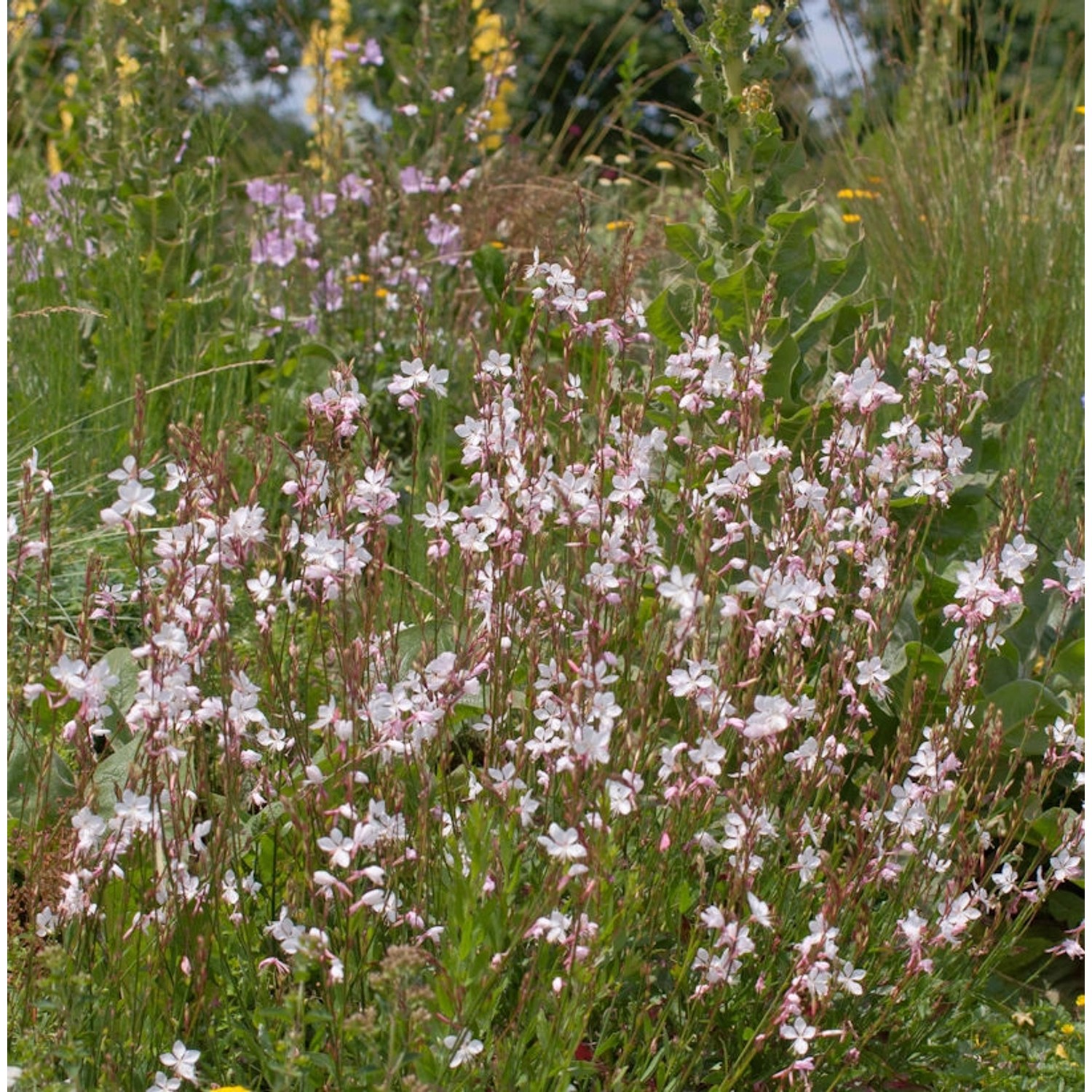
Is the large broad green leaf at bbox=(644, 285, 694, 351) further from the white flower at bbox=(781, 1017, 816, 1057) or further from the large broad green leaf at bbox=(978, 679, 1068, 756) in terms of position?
the white flower at bbox=(781, 1017, 816, 1057)

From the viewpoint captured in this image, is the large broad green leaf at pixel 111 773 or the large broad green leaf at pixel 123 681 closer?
the large broad green leaf at pixel 111 773

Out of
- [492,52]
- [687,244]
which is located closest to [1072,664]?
[687,244]

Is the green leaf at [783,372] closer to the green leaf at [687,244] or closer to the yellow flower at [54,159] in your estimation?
the green leaf at [687,244]

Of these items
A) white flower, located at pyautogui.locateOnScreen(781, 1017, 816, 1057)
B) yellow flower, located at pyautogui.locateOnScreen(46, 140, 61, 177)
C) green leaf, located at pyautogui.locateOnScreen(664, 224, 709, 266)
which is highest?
yellow flower, located at pyautogui.locateOnScreen(46, 140, 61, 177)

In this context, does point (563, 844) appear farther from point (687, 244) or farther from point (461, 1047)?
point (687, 244)

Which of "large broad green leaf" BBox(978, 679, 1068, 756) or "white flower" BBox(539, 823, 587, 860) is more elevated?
"white flower" BBox(539, 823, 587, 860)

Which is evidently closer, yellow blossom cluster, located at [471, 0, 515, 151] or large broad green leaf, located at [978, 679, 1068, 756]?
large broad green leaf, located at [978, 679, 1068, 756]

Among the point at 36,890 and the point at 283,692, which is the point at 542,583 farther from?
the point at 36,890

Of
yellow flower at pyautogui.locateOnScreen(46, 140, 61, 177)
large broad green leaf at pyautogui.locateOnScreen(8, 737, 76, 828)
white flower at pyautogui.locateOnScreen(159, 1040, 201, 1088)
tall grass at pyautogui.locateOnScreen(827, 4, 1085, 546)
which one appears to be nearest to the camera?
white flower at pyautogui.locateOnScreen(159, 1040, 201, 1088)

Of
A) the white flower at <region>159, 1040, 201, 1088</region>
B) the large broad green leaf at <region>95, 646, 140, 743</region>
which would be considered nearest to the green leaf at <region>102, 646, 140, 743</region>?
the large broad green leaf at <region>95, 646, 140, 743</region>

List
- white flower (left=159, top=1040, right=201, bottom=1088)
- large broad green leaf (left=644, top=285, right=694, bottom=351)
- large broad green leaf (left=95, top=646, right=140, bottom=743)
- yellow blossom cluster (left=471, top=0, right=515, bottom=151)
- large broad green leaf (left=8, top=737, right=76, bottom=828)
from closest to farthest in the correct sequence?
white flower (left=159, top=1040, right=201, bottom=1088)
large broad green leaf (left=8, top=737, right=76, bottom=828)
large broad green leaf (left=95, top=646, right=140, bottom=743)
large broad green leaf (left=644, top=285, right=694, bottom=351)
yellow blossom cluster (left=471, top=0, right=515, bottom=151)

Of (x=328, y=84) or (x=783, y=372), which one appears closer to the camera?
(x=783, y=372)

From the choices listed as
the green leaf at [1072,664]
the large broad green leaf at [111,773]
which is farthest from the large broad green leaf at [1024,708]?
the large broad green leaf at [111,773]

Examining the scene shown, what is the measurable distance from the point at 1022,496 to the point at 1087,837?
522 millimetres
